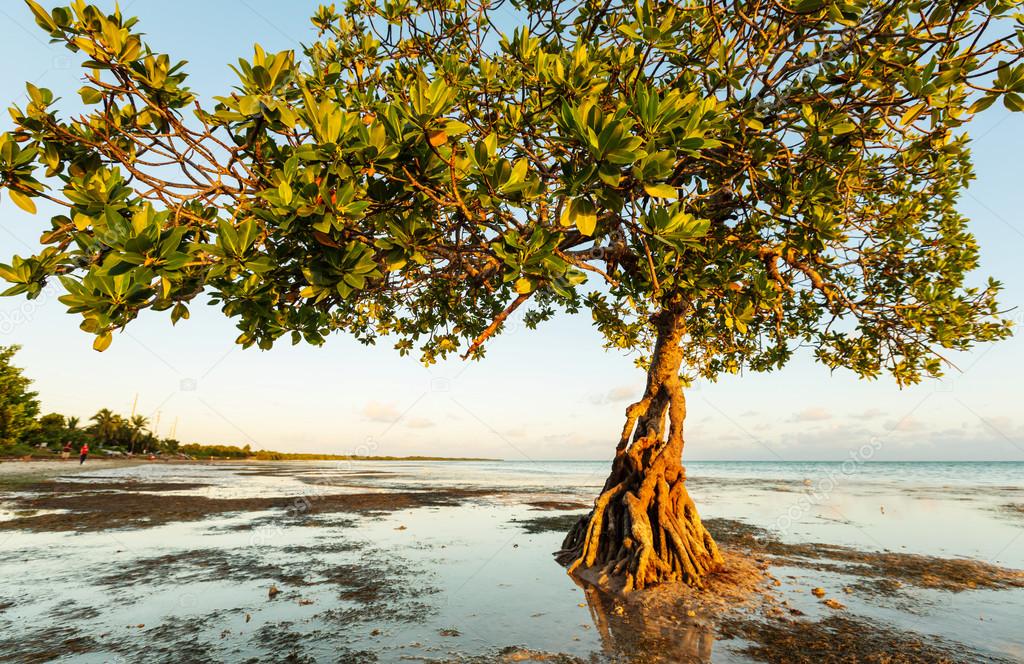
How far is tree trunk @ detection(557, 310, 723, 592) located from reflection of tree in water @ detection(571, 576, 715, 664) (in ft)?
2.34

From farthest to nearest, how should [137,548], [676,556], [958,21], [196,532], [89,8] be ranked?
[196,532]
[137,548]
[676,556]
[958,21]
[89,8]

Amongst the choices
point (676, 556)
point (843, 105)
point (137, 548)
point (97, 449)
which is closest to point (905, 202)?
point (843, 105)

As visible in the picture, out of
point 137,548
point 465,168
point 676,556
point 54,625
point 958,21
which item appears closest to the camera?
point 465,168

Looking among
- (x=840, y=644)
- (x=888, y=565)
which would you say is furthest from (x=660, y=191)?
(x=888, y=565)

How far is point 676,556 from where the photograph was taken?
7.86 m

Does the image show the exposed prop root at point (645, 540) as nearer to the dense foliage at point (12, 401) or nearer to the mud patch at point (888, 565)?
the mud patch at point (888, 565)

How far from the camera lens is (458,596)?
23.1 ft

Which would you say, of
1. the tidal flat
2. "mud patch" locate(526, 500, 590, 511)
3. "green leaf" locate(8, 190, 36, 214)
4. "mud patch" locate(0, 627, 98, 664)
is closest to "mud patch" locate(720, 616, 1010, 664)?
the tidal flat

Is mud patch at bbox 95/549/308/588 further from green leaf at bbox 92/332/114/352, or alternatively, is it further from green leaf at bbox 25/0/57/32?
green leaf at bbox 25/0/57/32

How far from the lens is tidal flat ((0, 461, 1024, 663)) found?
5.14 m

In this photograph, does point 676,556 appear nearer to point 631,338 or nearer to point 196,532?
point 631,338

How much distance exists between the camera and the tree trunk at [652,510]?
25.3 feet

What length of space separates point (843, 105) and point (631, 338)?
20.8ft

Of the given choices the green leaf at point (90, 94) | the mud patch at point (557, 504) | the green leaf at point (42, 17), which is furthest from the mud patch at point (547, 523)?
the green leaf at point (42, 17)
